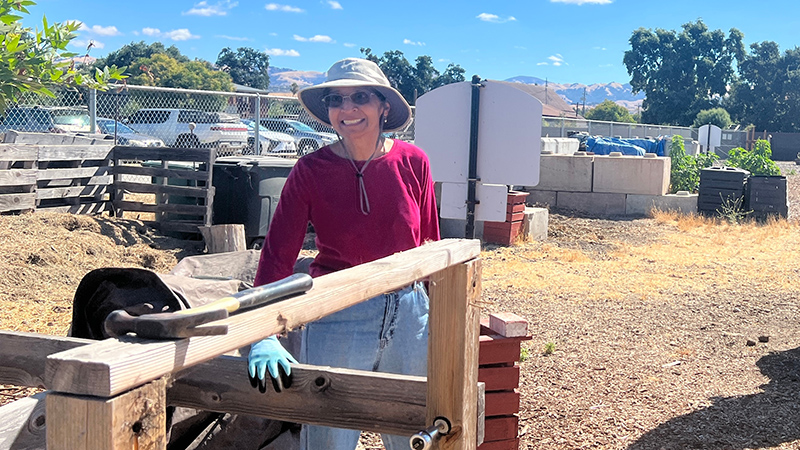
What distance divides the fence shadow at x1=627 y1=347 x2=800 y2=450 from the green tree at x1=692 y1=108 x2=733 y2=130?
64386mm

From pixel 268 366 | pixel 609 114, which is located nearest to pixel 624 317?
pixel 268 366

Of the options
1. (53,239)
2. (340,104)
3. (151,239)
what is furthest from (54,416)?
(151,239)

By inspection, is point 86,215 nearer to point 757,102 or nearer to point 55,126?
point 55,126

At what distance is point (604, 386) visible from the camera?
5.42 m

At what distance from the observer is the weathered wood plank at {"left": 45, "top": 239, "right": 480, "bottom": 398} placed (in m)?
1.05

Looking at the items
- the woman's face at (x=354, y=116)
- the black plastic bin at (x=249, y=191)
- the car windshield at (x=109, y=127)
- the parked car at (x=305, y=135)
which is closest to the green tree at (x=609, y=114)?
the parked car at (x=305, y=135)

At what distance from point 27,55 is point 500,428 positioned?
271 centimetres

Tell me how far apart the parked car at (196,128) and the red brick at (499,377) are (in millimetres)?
14798

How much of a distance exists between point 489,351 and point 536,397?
143cm

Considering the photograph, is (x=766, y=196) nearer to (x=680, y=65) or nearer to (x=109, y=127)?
(x=109, y=127)

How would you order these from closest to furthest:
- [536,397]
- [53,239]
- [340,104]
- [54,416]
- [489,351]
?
[54,416] → [340,104] → [489,351] → [536,397] → [53,239]

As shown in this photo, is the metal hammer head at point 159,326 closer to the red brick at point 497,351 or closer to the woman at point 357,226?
the woman at point 357,226

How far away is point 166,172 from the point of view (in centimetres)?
1028

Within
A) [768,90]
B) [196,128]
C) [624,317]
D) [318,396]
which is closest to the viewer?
[318,396]
